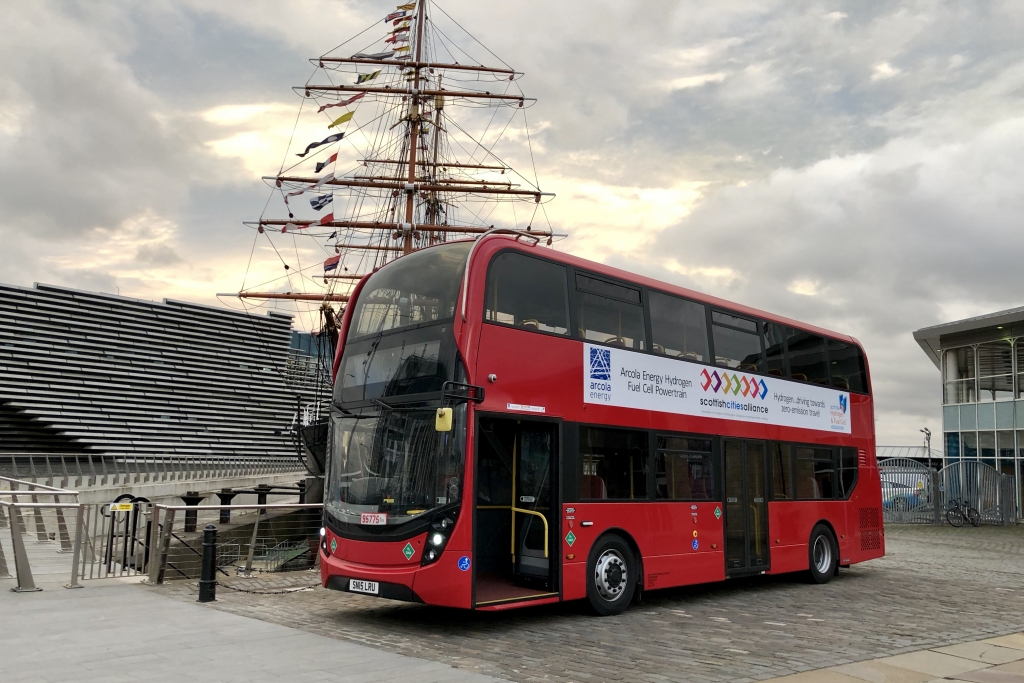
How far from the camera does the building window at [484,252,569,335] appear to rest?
9281 mm

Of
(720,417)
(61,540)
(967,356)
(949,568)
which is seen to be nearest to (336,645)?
(720,417)

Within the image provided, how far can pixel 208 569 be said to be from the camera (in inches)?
400

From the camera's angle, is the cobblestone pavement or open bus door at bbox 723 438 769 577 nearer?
the cobblestone pavement

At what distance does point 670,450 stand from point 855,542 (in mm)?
5815

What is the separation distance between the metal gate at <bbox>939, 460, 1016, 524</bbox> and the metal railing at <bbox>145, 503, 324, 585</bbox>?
72.6 feet

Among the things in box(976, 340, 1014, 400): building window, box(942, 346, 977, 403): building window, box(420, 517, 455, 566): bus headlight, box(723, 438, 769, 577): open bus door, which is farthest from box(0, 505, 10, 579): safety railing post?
box(942, 346, 977, 403): building window

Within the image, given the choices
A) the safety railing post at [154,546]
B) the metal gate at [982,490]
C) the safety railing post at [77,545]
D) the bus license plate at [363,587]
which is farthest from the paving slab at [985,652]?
the metal gate at [982,490]

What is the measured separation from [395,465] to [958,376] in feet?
98.7

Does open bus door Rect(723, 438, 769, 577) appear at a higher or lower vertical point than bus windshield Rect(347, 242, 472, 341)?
lower

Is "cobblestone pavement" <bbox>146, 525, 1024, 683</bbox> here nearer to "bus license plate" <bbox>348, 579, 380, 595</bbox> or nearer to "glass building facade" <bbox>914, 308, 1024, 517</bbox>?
"bus license plate" <bbox>348, 579, 380, 595</bbox>

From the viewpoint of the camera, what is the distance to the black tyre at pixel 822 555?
45.7 ft

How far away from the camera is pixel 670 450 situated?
1127 cm

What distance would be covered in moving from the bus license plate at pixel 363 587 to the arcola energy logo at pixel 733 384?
532 centimetres

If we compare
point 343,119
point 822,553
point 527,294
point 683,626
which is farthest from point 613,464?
point 343,119
